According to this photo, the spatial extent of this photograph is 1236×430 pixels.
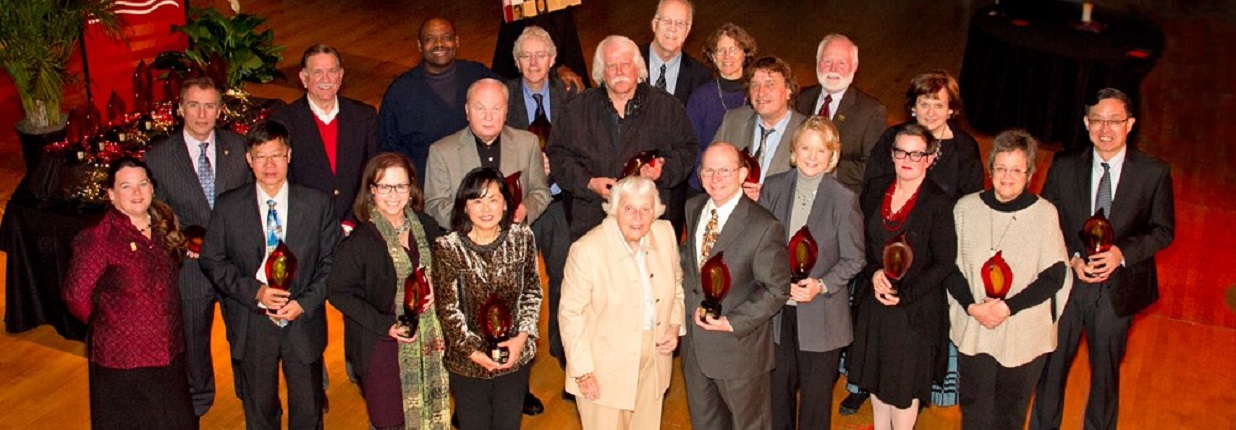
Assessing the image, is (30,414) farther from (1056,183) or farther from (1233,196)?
(1233,196)

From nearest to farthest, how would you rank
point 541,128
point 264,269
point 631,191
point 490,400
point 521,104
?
point 631,191, point 490,400, point 264,269, point 541,128, point 521,104

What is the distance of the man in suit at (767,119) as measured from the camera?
5.42 m

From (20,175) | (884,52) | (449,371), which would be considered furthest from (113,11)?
(884,52)

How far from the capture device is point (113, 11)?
7.98 metres

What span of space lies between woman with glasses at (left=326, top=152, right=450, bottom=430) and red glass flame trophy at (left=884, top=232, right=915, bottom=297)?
159 centimetres

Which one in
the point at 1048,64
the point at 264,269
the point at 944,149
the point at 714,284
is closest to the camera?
the point at 714,284

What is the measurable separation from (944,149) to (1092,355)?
958 mm

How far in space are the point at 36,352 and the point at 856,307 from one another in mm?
3826

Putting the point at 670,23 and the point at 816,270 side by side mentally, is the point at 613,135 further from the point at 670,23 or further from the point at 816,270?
the point at 816,270

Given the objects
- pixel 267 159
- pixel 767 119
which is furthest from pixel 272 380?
pixel 767 119

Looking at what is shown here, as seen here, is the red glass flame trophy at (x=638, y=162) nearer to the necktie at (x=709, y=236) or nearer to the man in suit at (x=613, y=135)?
the man in suit at (x=613, y=135)

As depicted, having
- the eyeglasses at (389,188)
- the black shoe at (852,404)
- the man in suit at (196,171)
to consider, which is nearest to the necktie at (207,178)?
the man in suit at (196,171)

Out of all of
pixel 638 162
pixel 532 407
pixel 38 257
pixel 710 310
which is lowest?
pixel 532 407

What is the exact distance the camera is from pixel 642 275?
15.3 feet
